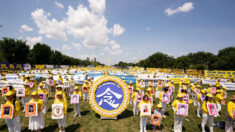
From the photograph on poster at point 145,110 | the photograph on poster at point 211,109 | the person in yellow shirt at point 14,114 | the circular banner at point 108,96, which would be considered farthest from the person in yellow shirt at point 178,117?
the person in yellow shirt at point 14,114

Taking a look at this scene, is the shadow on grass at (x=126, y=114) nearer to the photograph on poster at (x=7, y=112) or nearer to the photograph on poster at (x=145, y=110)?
the photograph on poster at (x=145, y=110)

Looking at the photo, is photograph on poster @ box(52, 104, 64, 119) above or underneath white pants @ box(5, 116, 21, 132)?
above

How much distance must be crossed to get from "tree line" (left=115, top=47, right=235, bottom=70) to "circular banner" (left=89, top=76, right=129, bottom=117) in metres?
50.6

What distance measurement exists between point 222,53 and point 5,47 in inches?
4562

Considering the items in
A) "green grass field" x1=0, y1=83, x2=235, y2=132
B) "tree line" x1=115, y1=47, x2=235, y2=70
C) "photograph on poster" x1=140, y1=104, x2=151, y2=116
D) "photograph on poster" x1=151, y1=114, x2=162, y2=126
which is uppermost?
"tree line" x1=115, y1=47, x2=235, y2=70

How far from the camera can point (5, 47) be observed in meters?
44.8

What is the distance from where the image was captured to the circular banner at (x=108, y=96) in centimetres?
738

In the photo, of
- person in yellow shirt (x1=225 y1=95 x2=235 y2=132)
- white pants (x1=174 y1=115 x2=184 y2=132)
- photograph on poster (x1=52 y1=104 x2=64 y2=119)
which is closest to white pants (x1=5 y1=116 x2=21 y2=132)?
photograph on poster (x1=52 y1=104 x2=64 y2=119)

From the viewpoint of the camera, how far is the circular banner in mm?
7379

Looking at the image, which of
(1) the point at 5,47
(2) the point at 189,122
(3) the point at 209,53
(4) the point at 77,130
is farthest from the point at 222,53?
(1) the point at 5,47

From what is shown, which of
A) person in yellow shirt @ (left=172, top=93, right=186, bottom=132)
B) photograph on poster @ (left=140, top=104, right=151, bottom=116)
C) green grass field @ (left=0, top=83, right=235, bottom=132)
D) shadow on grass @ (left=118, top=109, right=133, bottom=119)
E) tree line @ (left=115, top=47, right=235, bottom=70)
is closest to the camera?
photograph on poster @ (left=140, top=104, right=151, bottom=116)

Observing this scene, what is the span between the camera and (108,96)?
7.41 m

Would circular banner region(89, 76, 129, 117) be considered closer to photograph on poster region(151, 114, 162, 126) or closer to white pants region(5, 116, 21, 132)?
photograph on poster region(151, 114, 162, 126)

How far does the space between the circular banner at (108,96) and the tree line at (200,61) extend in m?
50.6
